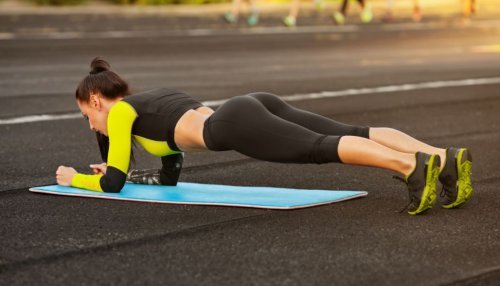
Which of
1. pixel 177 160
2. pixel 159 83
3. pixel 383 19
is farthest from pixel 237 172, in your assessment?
pixel 383 19

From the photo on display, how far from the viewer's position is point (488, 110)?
10.1 metres

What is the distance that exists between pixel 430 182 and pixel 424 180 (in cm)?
4

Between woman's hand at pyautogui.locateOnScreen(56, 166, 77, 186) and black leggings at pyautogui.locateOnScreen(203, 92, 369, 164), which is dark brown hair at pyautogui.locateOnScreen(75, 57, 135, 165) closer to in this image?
woman's hand at pyautogui.locateOnScreen(56, 166, 77, 186)

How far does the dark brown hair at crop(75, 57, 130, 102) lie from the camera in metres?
5.88

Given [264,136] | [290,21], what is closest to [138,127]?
[264,136]

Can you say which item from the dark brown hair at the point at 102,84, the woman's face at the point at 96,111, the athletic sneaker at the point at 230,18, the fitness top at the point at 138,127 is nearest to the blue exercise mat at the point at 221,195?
the fitness top at the point at 138,127

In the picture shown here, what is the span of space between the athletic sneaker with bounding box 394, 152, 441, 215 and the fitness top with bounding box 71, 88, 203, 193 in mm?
1420

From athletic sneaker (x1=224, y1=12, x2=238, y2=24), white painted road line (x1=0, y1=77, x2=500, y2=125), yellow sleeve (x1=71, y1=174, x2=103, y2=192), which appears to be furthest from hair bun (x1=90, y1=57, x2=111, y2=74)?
athletic sneaker (x1=224, y1=12, x2=238, y2=24)

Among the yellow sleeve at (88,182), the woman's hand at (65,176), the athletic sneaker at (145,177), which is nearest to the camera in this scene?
the yellow sleeve at (88,182)

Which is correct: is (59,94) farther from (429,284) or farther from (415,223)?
(429,284)

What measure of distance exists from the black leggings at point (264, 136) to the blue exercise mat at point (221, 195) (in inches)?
12.7

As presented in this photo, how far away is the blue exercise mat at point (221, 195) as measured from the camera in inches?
226

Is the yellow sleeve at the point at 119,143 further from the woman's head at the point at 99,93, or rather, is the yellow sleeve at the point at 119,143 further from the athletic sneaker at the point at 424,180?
the athletic sneaker at the point at 424,180

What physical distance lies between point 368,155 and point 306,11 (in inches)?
815
